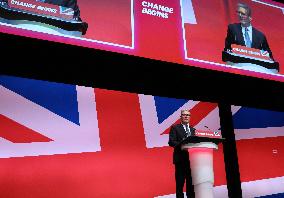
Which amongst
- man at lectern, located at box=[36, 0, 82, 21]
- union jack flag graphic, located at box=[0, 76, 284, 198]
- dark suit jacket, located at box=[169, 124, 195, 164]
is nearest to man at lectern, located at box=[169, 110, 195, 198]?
dark suit jacket, located at box=[169, 124, 195, 164]

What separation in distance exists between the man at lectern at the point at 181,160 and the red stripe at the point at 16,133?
1.50m

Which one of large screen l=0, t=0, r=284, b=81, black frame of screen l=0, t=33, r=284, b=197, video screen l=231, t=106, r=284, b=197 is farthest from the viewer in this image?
video screen l=231, t=106, r=284, b=197

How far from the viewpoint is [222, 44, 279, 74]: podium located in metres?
4.05

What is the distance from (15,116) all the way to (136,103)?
1.34 meters

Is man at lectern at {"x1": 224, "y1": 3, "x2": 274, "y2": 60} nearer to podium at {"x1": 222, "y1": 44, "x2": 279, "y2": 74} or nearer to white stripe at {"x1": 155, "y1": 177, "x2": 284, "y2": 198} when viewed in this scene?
podium at {"x1": 222, "y1": 44, "x2": 279, "y2": 74}

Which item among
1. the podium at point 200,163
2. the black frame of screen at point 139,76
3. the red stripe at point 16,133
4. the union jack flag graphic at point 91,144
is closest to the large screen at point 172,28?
the black frame of screen at point 139,76

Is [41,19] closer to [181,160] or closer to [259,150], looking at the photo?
[181,160]

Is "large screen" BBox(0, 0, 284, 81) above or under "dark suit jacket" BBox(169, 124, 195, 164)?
above

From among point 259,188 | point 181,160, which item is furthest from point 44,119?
point 259,188

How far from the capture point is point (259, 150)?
15.7 feet

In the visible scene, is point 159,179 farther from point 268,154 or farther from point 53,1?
point 53,1

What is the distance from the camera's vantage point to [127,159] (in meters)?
4.04

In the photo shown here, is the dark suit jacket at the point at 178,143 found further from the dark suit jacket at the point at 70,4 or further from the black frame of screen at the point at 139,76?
the dark suit jacket at the point at 70,4

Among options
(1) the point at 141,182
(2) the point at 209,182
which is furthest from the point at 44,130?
(2) the point at 209,182
